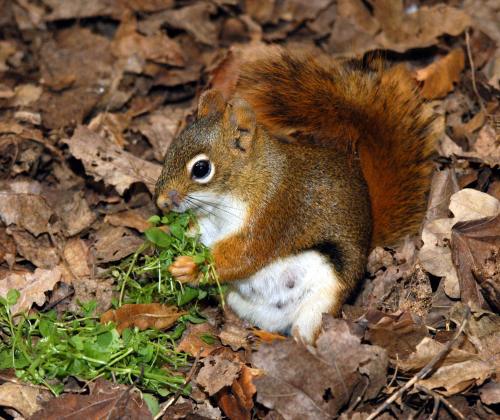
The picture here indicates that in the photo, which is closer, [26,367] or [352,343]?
[352,343]

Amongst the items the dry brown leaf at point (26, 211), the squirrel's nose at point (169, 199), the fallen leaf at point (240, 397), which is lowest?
the fallen leaf at point (240, 397)

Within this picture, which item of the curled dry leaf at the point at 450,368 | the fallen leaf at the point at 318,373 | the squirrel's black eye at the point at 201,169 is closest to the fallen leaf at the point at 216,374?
the fallen leaf at the point at 318,373

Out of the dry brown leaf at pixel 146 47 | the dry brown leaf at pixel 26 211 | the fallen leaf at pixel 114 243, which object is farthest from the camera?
the dry brown leaf at pixel 146 47

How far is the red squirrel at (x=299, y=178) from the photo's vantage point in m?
3.15

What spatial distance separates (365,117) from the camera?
3461 millimetres

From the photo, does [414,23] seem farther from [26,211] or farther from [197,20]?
[26,211]

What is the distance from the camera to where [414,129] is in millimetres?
3559

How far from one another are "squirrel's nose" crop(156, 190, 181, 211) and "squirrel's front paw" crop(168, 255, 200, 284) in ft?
0.86

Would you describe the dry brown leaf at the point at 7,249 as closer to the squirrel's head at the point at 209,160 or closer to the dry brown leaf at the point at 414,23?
the squirrel's head at the point at 209,160

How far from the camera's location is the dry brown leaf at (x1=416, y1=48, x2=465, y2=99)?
4344mm

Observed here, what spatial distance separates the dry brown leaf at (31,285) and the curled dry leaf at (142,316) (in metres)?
0.33

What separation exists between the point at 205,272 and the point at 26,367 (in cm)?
85

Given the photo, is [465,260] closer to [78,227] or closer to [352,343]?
[352,343]

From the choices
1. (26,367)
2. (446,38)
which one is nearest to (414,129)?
(446,38)
